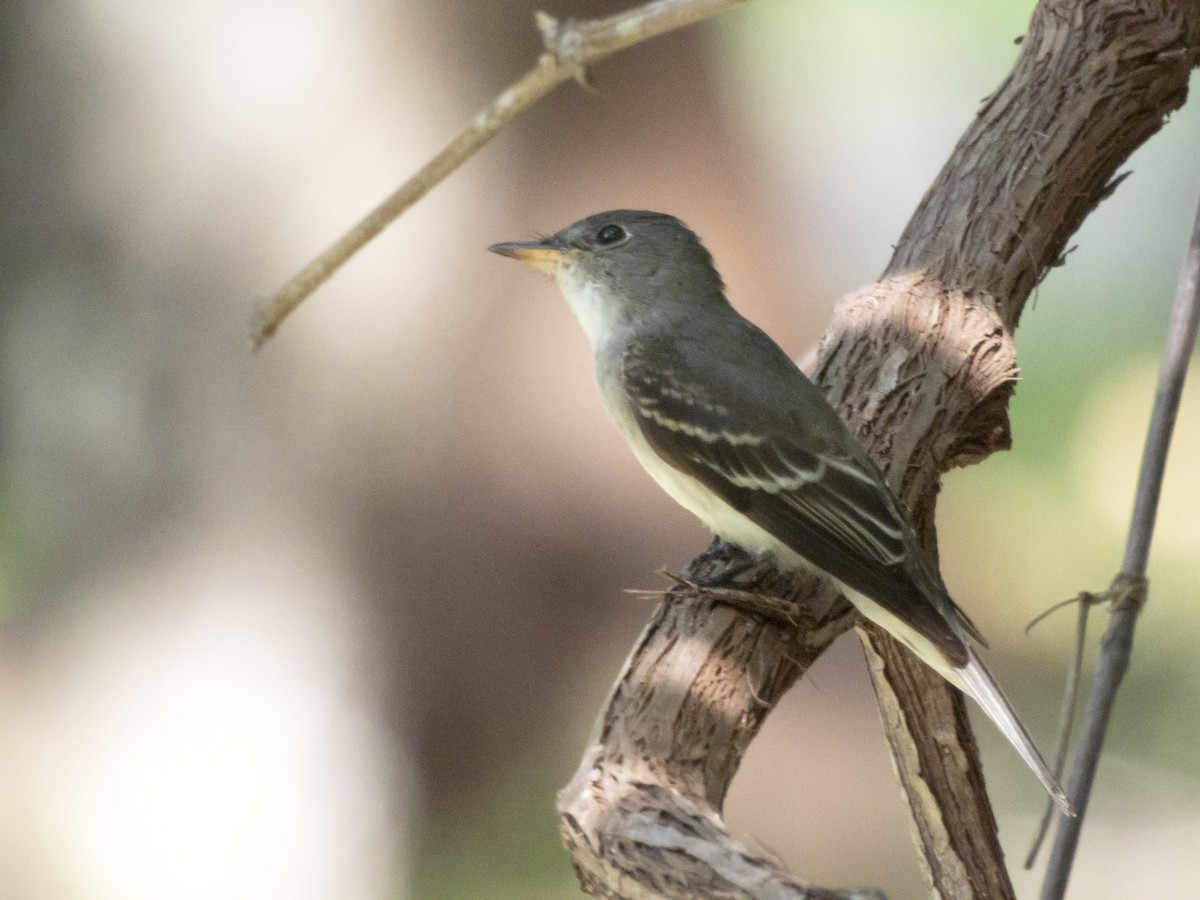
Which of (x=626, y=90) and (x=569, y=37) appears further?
(x=626, y=90)

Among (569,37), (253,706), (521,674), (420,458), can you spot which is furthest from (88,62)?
(569,37)

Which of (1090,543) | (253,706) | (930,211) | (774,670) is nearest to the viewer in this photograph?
(774,670)

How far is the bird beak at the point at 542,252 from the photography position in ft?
12.0

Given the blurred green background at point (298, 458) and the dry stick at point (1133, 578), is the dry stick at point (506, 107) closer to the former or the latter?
the dry stick at point (1133, 578)

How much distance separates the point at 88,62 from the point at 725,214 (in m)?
2.85

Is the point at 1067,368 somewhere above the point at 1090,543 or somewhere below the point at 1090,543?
above

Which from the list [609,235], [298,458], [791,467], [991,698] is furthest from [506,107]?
[298,458]

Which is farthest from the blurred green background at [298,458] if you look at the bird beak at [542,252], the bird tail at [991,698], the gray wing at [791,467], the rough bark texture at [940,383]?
the bird tail at [991,698]

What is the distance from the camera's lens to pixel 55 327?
570 cm

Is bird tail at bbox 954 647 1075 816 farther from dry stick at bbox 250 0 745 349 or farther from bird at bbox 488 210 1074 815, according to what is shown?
dry stick at bbox 250 0 745 349

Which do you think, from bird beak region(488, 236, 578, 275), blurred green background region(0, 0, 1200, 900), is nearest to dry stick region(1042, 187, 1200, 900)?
bird beak region(488, 236, 578, 275)

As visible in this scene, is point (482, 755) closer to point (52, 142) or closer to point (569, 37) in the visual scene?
point (52, 142)

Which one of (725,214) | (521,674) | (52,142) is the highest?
(725,214)

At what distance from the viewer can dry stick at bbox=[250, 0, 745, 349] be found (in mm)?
1978
